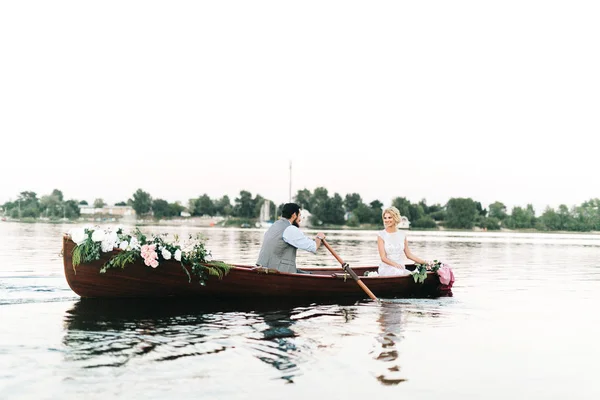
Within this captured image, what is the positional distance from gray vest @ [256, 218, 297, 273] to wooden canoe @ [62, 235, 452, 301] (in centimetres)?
33

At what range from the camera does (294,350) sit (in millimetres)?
8297

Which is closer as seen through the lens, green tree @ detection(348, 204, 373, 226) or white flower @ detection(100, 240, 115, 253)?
white flower @ detection(100, 240, 115, 253)

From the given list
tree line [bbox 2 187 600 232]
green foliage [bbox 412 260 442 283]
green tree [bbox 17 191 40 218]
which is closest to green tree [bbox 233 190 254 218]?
tree line [bbox 2 187 600 232]

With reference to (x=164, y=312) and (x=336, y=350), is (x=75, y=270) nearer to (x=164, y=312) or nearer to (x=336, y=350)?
(x=164, y=312)

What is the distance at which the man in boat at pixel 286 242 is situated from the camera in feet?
40.7

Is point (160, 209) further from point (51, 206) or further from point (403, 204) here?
Answer: point (403, 204)

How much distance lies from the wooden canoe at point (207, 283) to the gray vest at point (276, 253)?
330mm

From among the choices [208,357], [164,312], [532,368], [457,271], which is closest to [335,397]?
[208,357]

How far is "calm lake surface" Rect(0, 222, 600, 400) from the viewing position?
6.51m

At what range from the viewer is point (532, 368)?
7.89m

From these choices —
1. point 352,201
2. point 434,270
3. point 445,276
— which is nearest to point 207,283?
point 434,270

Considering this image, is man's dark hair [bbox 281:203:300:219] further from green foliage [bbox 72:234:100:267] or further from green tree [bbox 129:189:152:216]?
green tree [bbox 129:189:152:216]

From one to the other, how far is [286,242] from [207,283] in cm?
176

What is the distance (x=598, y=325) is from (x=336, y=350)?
5.75m
